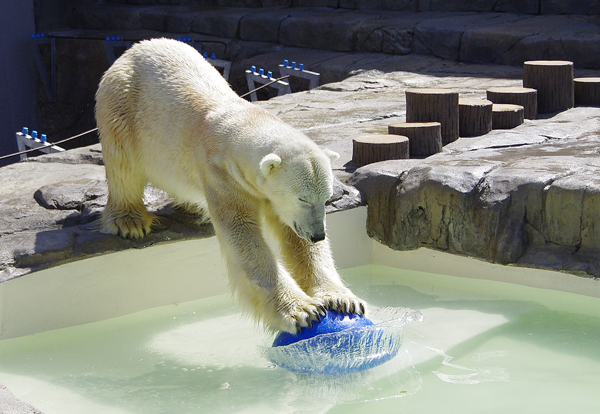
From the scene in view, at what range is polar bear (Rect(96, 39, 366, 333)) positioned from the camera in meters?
2.80

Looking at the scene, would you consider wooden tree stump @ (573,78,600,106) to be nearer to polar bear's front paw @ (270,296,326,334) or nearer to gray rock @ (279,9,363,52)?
gray rock @ (279,9,363,52)

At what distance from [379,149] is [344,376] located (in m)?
2.13

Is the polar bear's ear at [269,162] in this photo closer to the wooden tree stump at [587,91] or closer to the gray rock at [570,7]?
the wooden tree stump at [587,91]

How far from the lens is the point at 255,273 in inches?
116

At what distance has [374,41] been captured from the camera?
9.75m

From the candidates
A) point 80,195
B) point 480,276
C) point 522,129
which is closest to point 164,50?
point 80,195

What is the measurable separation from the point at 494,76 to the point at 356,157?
3.69 metres

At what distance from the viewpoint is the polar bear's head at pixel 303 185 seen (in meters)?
2.76

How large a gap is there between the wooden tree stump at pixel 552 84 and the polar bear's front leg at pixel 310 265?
3765mm

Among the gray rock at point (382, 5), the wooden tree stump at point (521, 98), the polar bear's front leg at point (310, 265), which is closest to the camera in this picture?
the polar bear's front leg at point (310, 265)

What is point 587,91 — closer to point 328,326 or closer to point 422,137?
point 422,137

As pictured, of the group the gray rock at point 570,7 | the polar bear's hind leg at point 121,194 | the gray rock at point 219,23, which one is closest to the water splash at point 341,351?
the polar bear's hind leg at point 121,194

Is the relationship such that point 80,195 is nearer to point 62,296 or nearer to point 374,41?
point 62,296

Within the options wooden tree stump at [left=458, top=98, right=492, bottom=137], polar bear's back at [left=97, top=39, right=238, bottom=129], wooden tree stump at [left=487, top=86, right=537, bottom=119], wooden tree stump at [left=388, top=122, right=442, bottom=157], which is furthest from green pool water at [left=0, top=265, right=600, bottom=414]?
wooden tree stump at [left=487, top=86, right=537, bottom=119]
